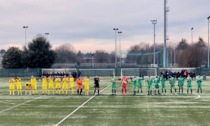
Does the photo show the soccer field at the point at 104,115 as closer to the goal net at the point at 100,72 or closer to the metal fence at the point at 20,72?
the metal fence at the point at 20,72

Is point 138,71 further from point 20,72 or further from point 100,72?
point 20,72

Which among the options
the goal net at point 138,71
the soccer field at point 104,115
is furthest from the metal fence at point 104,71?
the soccer field at point 104,115

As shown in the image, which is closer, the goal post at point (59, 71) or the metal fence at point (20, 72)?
the goal post at point (59, 71)

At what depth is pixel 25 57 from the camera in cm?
8119

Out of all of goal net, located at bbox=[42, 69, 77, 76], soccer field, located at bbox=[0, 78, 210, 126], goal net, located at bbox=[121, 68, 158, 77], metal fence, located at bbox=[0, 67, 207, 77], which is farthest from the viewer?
metal fence, located at bbox=[0, 67, 207, 77]

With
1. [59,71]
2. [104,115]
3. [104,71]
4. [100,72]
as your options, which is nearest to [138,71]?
[104,71]

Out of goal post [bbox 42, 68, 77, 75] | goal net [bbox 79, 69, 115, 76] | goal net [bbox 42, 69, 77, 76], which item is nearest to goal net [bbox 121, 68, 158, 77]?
goal net [bbox 79, 69, 115, 76]

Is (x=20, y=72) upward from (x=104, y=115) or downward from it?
upward

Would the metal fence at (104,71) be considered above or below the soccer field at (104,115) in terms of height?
above

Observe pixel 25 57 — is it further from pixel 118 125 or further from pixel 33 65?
pixel 118 125

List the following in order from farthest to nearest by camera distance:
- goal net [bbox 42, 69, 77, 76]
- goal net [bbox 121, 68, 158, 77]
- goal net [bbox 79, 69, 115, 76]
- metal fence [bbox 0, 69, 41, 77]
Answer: goal net [bbox 79, 69, 115, 76], metal fence [bbox 0, 69, 41, 77], goal net [bbox 121, 68, 158, 77], goal net [bbox 42, 69, 77, 76]

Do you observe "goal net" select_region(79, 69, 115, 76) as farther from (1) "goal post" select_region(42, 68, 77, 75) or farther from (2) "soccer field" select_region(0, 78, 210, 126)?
(2) "soccer field" select_region(0, 78, 210, 126)

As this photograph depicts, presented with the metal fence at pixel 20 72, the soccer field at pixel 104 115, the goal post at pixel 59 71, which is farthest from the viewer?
the metal fence at pixel 20 72

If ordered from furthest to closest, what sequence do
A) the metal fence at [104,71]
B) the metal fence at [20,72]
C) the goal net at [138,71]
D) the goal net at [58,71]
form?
the metal fence at [20,72], the metal fence at [104,71], the goal net at [138,71], the goal net at [58,71]
